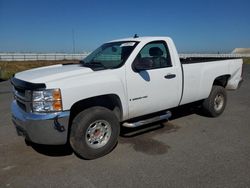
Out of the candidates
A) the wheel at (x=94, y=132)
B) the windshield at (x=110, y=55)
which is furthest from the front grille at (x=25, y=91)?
the windshield at (x=110, y=55)

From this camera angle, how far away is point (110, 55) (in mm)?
4828

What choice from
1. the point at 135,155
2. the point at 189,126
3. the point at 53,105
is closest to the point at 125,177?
the point at 135,155

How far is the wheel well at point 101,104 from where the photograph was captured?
3.77 metres

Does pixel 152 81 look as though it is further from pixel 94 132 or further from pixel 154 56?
pixel 94 132

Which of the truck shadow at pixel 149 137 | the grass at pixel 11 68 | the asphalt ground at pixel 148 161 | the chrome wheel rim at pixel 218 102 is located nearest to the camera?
the asphalt ground at pixel 148 161

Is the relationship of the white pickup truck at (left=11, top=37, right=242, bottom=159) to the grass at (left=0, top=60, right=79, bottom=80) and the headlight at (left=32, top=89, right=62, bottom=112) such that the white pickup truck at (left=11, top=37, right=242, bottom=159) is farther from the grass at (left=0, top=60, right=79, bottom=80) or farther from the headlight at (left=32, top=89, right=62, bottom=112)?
the grass at (left=0, top=60, right=79, bottom=80)

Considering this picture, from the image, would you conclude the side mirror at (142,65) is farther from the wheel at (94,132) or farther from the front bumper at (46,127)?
the front bumper at (46,127)

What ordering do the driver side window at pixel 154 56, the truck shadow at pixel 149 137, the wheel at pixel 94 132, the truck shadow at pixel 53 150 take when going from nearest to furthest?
the wheel at pixel 94 132
the truck shadow at pixel 53 150
the truck shadow at pixel 149 137
the driver side window at pixel 154 56

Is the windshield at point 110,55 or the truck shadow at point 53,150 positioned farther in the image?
the windshield at point 110,55

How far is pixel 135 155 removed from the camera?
13.0 feet

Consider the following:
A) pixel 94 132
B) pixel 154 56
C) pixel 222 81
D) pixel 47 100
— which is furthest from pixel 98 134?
pixel 222 81

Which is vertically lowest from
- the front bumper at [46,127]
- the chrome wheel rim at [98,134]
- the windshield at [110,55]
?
the chrome wheel rim at [98,134]

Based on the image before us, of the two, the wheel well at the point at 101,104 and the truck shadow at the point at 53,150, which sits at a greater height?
the wheel well at the point at 101,104

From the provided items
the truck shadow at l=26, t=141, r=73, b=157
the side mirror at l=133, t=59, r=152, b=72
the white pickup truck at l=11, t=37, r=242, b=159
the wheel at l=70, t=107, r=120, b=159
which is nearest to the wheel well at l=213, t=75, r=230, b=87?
the white pickup truck at l=11, t=37, r=242, b=159
